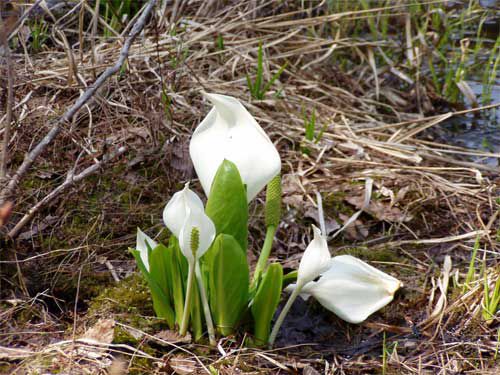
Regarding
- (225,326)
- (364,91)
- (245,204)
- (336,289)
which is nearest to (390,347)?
(336,289)

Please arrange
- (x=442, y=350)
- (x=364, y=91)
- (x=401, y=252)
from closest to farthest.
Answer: (x=442, y=350) < (x=401, y=252) < (x=364, y=91)

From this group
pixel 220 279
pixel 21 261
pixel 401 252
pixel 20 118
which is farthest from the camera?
pixel 20 118

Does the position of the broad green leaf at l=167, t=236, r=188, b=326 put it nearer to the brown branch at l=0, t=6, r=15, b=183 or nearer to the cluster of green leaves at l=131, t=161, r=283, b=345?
the cluster of green leaves at l=131, t=161, r=283, b=345

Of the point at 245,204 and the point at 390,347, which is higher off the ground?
the point at 245,204

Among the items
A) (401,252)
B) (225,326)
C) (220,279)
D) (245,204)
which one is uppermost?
(245,204)

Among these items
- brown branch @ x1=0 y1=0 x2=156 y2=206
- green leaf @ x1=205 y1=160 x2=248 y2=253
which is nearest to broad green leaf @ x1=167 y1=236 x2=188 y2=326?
green leaf @ x1=205 y1=160 x2=248 y2=253

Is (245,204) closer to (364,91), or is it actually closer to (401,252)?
(401,252)

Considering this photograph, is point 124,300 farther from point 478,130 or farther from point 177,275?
point 478,130
